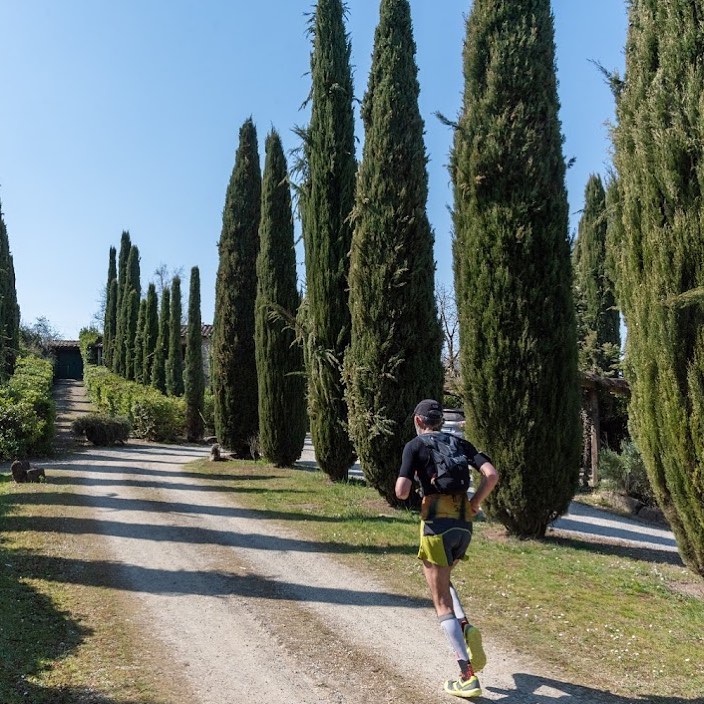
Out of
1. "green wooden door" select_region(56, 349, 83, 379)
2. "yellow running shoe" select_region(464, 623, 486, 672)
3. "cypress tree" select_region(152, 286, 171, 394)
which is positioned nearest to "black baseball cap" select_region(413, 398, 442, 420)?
"yellow running shoe" select_region(464, 623, 486, 672)

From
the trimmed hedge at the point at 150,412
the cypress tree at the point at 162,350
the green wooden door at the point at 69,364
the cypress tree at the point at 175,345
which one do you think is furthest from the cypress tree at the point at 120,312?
the trimmed hedge at the point at 150,412

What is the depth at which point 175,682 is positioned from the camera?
4.17 m

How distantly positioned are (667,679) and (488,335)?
495 centimetres

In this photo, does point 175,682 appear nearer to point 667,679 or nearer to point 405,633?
point 405,633

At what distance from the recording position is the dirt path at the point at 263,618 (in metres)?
4.14

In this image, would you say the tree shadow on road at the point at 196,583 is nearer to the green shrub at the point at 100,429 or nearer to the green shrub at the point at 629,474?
the green shrub at the point at 629,474

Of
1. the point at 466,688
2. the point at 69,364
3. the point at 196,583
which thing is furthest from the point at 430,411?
the point at 69,364

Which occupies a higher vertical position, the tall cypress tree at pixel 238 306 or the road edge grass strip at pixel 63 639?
the tall cypress tree at pixel 238 306

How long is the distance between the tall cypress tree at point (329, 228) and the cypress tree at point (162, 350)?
24.2 metres

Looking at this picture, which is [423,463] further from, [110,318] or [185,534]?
[110,318]

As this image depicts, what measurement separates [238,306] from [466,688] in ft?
55.5

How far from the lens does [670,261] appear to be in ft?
19.0

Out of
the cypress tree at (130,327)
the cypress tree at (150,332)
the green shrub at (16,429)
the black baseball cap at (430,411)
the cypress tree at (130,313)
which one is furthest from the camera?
the cypress tree at (130,313)

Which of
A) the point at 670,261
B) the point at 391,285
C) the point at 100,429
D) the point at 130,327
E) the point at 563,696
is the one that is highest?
the point at 130,327
